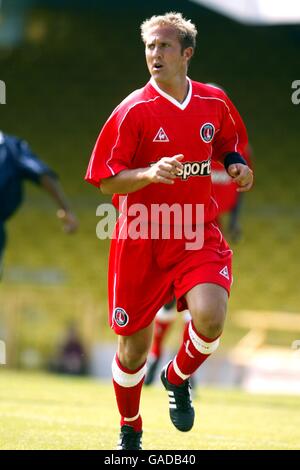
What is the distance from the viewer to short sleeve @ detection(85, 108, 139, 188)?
5.75 metres

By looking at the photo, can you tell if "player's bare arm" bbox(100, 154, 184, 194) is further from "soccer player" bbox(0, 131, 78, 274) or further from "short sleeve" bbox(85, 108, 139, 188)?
"soccer player" bbox(0, 131, 78, 274)

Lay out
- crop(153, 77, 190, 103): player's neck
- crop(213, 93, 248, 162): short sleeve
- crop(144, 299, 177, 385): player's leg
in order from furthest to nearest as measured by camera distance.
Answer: crop(144, 299, 177, 385): player's leg, crop(213, 93, 248, 162): short sleeve, crop(153, 77, 190, 103): player's neck

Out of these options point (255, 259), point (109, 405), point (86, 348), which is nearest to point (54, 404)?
point (109, 405)

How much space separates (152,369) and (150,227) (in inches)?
170

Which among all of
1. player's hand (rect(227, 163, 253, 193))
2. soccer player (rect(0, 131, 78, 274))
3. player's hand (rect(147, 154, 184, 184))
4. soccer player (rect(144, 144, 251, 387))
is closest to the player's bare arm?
player's hand (rect(147, 154, 184, 184))

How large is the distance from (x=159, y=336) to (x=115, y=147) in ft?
14.9

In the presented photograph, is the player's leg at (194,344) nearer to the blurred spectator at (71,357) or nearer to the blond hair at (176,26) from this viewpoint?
the blond hair at (176,26)

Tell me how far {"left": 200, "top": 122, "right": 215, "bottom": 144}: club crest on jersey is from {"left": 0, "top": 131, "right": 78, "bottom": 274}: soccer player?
124 inches

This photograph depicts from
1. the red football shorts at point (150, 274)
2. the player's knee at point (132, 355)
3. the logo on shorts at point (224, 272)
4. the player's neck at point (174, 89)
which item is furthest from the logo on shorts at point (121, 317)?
the player's neck at point (174, 89)

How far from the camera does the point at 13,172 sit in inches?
360

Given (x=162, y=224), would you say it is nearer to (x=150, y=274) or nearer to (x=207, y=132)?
(x=150, y=274)

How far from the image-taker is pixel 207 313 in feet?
18.7

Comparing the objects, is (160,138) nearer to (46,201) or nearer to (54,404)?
(54,404)

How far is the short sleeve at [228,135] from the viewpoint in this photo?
6.18 m
